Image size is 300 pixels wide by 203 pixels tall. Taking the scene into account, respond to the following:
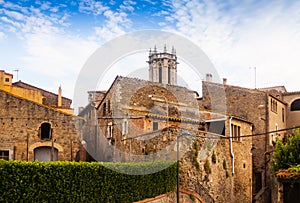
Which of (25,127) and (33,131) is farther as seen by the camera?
(33,131)

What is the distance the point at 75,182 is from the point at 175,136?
6.96 metres

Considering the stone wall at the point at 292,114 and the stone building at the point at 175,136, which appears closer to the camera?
the stone building at the point at 175,136

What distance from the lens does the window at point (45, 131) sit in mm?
25019

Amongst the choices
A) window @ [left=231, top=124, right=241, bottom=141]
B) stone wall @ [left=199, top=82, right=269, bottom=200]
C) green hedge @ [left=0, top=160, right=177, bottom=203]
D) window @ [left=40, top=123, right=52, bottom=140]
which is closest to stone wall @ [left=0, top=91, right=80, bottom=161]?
window @ [left=40, top=123, right=52, bottom=140]

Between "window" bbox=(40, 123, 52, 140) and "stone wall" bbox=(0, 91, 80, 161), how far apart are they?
0.80 ft

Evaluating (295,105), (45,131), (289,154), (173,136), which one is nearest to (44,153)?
(45,131)

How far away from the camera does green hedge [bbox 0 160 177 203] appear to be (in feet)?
42.8

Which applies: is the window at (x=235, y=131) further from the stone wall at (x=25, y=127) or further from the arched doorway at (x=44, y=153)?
the arched doorway at (x=44, y=153)

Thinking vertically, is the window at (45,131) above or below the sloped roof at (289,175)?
above

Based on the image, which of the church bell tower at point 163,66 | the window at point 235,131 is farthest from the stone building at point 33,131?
the church bell tower at point 163,66

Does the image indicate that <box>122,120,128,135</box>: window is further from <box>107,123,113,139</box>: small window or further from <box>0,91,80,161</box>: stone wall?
<box>0,91,80,161</box>: stone wall

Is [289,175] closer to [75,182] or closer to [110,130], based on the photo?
[75,182]

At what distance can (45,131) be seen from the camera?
82.7 feet

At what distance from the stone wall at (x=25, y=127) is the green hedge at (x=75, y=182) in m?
8.66
